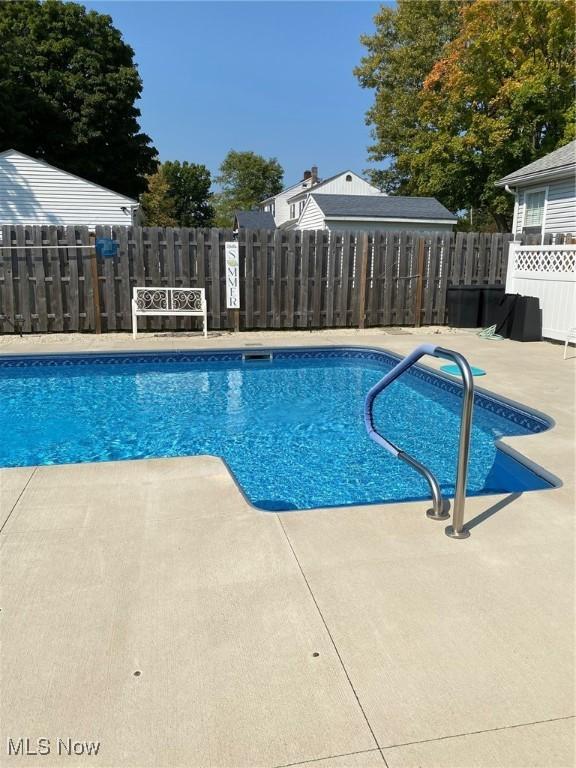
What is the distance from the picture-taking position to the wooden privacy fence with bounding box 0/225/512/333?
9273 mm

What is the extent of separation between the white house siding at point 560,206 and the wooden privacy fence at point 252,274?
4.54m

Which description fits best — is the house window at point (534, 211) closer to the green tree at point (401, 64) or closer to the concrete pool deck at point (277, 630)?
the green tree at point (401, 64)

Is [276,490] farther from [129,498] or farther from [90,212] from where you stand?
[90,212]

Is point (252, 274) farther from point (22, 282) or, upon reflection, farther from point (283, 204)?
point (283, 204)

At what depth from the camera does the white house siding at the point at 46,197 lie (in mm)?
15961

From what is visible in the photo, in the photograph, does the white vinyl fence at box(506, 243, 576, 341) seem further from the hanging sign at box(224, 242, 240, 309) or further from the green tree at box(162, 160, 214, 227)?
the green tree at box(162, 160, 214, 227)

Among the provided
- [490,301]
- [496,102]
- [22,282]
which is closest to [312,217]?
[496,102]

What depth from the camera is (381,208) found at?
798 inches

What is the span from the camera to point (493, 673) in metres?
1.88

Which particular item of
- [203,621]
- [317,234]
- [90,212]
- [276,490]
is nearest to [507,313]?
[317,234]

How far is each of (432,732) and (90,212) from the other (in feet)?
58.2

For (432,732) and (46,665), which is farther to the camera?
(46,665)

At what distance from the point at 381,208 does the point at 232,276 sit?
12359mm

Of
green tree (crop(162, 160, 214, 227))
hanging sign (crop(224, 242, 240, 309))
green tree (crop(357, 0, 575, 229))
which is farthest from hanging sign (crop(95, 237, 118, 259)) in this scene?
green tree (crop(162, 160, 214, 227))
